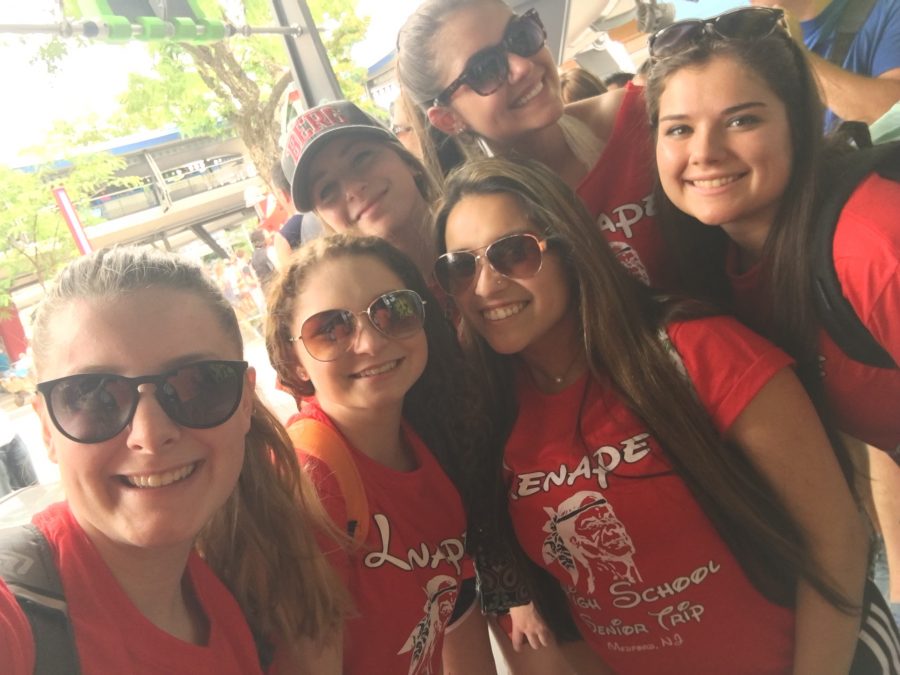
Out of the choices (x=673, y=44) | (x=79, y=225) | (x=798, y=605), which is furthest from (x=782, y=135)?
(x=79, y=225)

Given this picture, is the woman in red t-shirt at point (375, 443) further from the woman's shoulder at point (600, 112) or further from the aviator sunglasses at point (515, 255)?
the woman's shoulder at point (600, 112)

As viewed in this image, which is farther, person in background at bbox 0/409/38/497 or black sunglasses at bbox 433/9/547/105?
person in background at bbox 0/409/38/497

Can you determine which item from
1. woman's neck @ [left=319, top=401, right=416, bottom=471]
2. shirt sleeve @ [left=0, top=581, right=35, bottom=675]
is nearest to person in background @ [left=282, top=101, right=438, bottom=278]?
woman's neck @ [left=319, top=401, right=416, bottom=471]

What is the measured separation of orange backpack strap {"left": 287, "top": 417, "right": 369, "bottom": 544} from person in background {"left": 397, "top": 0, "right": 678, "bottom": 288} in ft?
3.37

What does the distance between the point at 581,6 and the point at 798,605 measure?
20.8 ft

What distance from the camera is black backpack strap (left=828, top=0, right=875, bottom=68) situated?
178cm

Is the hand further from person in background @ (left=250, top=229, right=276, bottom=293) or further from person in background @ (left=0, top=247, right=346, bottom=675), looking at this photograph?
person in background @ (left=250, top=229, right=276, bottom=293)

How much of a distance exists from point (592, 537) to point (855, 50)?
6.00 feet

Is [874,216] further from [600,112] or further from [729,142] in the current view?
[600,112]

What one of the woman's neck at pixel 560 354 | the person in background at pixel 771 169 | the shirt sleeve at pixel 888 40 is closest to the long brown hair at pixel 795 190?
the person in background at pixel 771 169

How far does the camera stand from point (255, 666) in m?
1.11

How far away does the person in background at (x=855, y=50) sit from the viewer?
1631 millimetres

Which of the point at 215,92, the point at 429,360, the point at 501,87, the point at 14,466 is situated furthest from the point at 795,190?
the point at 215,92

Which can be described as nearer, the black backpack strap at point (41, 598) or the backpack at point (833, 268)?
the black backpack strap at point (41, 598)
